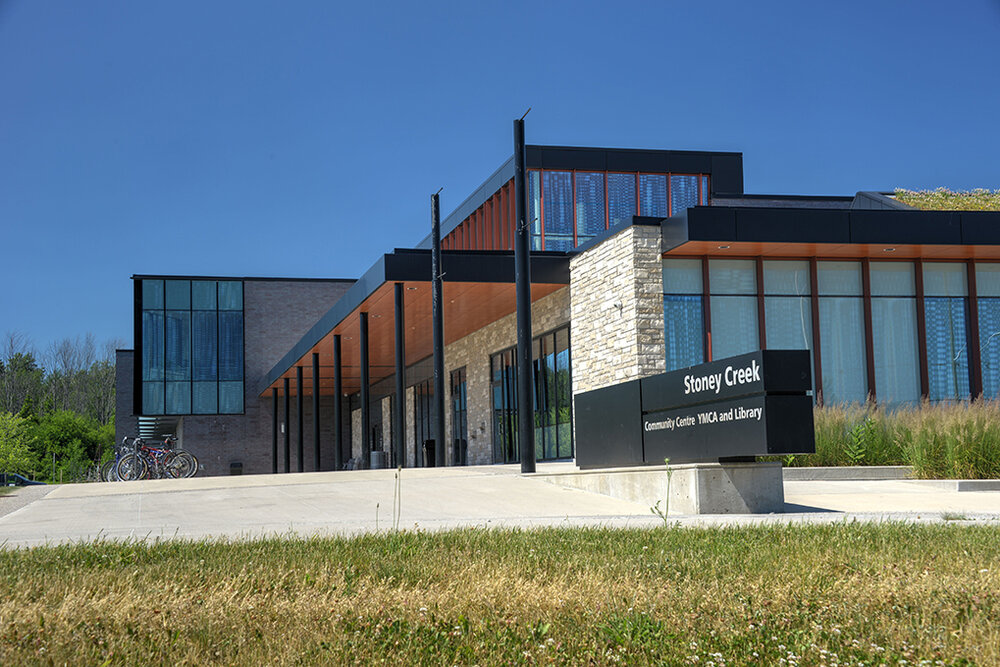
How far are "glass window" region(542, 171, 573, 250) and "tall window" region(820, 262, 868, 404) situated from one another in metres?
15.3

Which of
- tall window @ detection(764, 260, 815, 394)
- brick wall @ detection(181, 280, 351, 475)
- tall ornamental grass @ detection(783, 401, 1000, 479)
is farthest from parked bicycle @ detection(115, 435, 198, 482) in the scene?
tall ornamental grass @ detection(783, 401, 1000, 479)

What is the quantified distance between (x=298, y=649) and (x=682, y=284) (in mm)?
18263

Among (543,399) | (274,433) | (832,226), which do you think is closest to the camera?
(832,226)

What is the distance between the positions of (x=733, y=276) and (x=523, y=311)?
6445 mm

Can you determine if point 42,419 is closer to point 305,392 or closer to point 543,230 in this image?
point 305,392

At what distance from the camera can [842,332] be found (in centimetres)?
2266

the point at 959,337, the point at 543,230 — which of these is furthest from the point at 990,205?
the point at 543,230

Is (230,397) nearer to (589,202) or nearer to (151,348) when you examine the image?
(151,348)

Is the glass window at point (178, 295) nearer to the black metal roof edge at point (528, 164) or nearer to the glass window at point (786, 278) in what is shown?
the black metal roof edge at point (528, 164)

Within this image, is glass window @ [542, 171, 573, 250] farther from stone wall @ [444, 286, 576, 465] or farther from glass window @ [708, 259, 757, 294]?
glass window @ [708, 259, 757, 294]

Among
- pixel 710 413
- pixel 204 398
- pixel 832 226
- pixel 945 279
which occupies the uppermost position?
pixel 832 226

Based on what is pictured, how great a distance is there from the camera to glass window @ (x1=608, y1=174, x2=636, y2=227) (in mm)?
37750

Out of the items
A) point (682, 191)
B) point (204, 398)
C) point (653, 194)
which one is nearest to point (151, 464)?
point (204, 398)

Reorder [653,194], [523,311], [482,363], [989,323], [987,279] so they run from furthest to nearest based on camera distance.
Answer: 1. [653,194]
2. [482,363]
3. [987,279]
4. [989,323]
5. [523,311]
